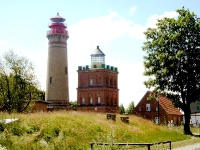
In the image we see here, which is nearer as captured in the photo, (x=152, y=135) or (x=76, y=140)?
(x=76, y=140)

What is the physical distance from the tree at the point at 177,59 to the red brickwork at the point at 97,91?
1288 inches

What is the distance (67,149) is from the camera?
1895 centimetres

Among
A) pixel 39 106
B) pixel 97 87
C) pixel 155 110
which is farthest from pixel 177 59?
pixel 97 87

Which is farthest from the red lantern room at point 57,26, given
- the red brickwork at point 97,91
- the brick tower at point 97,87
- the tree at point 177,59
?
the tree at point 177,59

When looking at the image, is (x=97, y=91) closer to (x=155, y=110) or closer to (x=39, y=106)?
(x=155, y=110)

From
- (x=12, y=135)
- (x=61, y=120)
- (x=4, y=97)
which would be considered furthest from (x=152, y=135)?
(x=4, y=97)

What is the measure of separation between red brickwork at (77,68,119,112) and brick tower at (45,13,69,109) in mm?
8961

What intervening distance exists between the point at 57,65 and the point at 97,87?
1220 centimetres

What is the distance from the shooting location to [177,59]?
121 feet

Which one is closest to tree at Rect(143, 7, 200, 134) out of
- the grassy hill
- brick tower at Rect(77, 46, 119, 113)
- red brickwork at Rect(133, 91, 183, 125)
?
the grassy hill

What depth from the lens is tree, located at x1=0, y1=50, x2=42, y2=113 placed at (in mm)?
38969

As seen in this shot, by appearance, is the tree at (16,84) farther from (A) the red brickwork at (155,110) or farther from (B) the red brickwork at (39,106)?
(A) the red brickwork at (155,110)

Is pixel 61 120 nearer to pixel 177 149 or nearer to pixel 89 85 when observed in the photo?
pixel 177 149

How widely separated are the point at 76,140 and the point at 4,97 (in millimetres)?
20777
